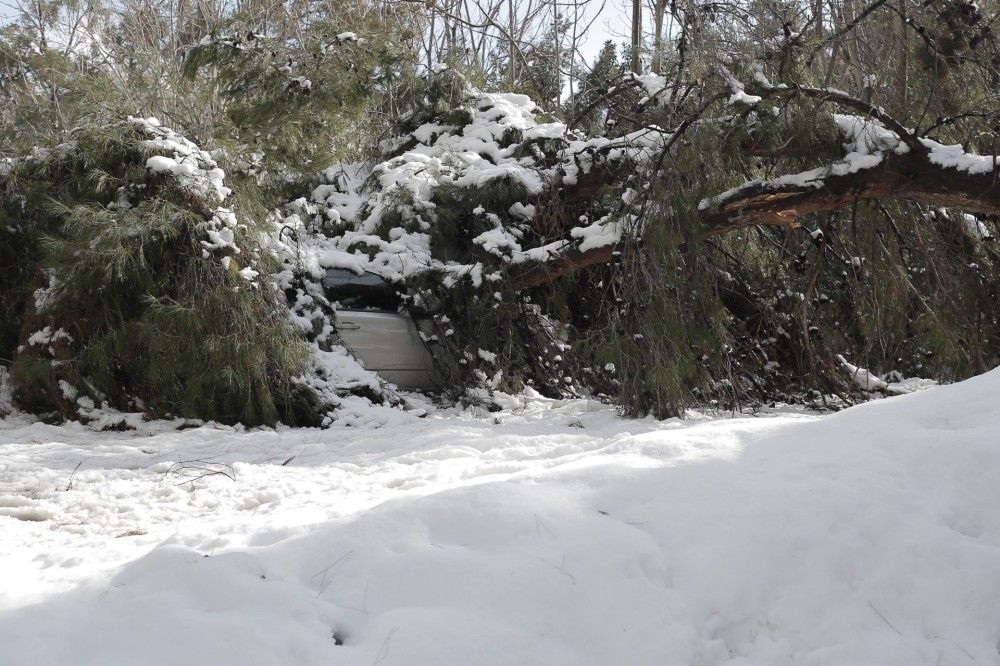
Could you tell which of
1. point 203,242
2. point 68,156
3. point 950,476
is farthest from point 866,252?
point 68,156

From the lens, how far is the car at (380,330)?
18.8 feet

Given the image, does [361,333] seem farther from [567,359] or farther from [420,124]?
[420,124]

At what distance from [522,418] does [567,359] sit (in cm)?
104

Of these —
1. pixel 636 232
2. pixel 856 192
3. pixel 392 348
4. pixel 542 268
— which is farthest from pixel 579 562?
pixel 392 348

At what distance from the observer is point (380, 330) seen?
5.87 metres

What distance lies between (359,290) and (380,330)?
0.32 meters

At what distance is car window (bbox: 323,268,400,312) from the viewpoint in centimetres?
573

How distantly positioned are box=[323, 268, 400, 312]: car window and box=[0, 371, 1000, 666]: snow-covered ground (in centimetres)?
280

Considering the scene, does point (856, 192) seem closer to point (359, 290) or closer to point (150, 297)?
point (359, 290)

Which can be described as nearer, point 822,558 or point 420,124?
point 822,558

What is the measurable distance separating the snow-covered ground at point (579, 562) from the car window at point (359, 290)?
2797mm

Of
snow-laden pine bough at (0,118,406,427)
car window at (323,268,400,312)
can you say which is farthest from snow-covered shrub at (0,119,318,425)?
car window at (323,268,400,312)

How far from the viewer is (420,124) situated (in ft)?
23.0

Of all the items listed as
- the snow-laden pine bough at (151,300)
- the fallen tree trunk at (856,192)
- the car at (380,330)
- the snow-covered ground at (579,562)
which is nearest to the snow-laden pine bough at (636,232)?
the fallen tree trunk at (856,192)
